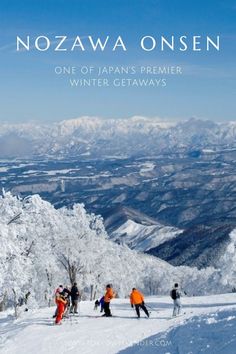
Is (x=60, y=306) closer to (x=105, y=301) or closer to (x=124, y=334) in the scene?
(x=105, y=301)

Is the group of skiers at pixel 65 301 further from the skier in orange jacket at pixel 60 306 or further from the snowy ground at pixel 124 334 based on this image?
the snowy ground at pixel 124 334

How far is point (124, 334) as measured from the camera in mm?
27953

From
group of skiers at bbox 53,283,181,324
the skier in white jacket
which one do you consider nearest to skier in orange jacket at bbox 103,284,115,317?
group of skiers at bbox 53,283,181,324

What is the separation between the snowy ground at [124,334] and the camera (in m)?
23.6

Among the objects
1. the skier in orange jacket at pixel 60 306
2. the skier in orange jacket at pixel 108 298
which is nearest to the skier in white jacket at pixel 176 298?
the skier in orange jacket at pixel 108 298

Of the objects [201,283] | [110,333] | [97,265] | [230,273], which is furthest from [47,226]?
[201,283]

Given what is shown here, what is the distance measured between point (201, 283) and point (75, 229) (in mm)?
87537

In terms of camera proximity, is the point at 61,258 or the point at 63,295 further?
the point at 61,258

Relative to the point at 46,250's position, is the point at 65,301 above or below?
below

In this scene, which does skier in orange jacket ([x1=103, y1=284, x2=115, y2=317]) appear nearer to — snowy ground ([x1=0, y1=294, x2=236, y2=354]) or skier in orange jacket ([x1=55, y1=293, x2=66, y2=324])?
snowy ground ([x1=0, y1=294, x2=236, y2=354])

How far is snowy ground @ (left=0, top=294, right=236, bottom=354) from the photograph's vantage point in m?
23.6

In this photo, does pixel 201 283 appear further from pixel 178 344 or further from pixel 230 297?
pixel 178 344

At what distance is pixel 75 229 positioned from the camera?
192ft

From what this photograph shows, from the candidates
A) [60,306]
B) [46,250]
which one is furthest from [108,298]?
[46,250]
